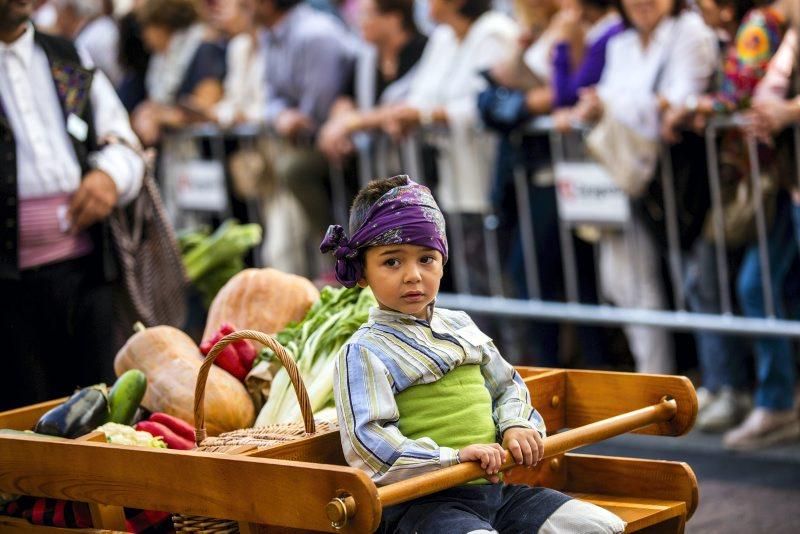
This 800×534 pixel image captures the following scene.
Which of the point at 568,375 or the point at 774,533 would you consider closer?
the point at 568,375

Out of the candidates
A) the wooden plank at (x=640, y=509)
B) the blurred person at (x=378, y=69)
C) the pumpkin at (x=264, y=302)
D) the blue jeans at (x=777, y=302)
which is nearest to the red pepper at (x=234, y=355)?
the pumpkin at (x=264, y=302)

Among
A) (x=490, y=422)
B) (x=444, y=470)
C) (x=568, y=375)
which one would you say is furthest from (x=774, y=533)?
(x=444, y=470)

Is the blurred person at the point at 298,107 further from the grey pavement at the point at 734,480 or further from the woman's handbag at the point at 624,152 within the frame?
the grey pavement at the point at 734,480

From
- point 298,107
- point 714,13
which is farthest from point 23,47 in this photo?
point 298,107

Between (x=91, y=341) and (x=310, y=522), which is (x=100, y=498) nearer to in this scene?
(x=310, y=522)

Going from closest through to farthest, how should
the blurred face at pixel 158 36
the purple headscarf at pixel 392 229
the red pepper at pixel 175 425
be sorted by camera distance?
1. the purple headscarf at pixel 392 229
2. the red pepper at pixel 175 425
3. the blurred face at pixel 158 36

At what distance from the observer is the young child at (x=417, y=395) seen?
3877 millimetres

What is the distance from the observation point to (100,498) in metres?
4.24

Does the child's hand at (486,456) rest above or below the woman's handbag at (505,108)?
below

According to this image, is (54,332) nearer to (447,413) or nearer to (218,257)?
(218,257)

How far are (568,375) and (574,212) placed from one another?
3.59 meters

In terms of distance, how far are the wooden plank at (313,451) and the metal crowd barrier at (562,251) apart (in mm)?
3825

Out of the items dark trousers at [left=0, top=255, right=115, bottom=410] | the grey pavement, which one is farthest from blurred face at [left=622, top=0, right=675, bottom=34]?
dark trousers at [left=0, top=255, right=115, bottom=410]

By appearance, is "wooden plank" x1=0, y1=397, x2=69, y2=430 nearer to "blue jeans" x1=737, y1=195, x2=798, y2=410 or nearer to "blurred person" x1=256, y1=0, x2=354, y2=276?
"blue jeans" x1=737, y1=195, x2=798, y2=410
